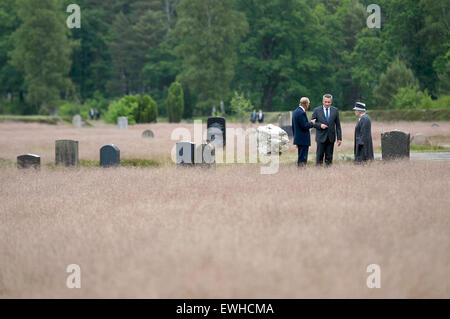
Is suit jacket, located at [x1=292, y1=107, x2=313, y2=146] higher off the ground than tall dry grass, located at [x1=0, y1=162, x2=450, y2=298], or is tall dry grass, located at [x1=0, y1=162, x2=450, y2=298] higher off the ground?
suit jacket, located at [x1=292, y1=107, x2=313, y2=146]

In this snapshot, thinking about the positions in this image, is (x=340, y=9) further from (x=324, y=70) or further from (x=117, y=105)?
(x=117, y=105)

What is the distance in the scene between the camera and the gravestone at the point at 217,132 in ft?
69.7

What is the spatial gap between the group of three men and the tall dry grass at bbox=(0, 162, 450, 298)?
1.92 metres

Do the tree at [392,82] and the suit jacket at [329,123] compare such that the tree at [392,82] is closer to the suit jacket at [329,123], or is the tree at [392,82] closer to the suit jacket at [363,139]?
the suit jacket at [363,139]

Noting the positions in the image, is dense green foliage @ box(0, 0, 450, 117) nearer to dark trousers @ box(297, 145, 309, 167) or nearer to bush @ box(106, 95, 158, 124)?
bush @ box(106, 95, 158, 124)

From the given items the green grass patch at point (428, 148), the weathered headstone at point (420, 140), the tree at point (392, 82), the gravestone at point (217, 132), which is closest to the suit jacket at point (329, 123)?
the gravestone at point (217, 132)

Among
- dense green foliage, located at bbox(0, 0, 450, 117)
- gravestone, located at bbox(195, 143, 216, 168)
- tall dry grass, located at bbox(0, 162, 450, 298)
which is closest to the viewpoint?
tall dry grass, located at bbox(0, 162, 450, 298)

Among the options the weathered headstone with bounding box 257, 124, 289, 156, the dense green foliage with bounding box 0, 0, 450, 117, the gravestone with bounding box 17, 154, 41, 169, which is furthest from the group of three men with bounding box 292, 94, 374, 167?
the dense green foliage with bounding box 0, 0, 450, 117

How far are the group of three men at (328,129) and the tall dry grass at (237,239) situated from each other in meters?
1.92

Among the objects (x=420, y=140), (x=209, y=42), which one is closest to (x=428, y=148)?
(x=420, y=140)

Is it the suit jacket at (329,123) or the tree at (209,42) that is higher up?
the tree at (209,42)

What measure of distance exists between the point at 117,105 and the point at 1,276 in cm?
3896

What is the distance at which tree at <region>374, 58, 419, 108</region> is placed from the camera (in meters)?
47.0

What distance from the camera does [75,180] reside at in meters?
12.9
